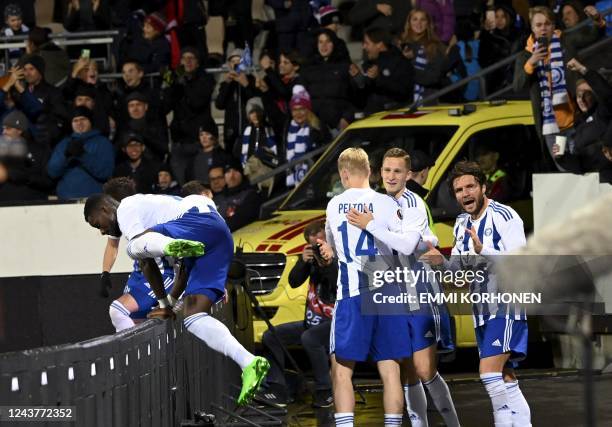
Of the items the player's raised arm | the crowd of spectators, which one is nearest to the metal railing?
the crowd of spectators

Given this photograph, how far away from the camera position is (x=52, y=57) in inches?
835

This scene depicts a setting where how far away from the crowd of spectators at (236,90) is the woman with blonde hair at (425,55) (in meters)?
0.01

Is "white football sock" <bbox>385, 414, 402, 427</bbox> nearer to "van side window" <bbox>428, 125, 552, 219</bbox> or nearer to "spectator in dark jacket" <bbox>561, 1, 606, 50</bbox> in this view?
"van side window" <bbox>428, 125, 552, 219</bbox>

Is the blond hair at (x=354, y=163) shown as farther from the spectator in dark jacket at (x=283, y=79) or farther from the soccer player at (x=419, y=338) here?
the spectator in dark jacket at (x=283, y=79)

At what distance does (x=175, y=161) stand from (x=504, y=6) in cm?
454

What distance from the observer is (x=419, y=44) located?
60.1 feet

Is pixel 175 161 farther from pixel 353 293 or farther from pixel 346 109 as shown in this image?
pixel 353 293

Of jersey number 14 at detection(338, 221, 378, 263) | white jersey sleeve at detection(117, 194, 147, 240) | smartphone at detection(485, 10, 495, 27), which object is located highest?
smartphone at detection(485, 10, 495, 27)

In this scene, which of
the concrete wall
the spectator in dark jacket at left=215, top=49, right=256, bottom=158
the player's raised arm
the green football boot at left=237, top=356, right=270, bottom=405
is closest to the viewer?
the green football boot at left=237, top=356, right=270, bottom=405

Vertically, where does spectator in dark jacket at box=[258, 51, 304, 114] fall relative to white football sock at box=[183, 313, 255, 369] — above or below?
above

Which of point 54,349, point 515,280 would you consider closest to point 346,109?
point 54,349

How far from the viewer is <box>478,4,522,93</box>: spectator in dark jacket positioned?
1873 centimetres

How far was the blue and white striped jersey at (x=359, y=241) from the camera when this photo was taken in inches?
382

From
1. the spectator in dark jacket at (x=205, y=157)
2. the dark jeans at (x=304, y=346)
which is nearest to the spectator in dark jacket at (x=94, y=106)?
the spectator in dark jacket at (x=205, y=157)
